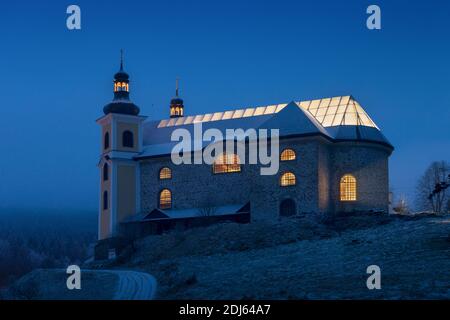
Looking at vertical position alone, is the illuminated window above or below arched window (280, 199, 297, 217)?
above

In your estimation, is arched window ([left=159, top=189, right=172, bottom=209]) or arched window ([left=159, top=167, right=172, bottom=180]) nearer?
arched window ([left=159, top=189, right=172, bottom=209])

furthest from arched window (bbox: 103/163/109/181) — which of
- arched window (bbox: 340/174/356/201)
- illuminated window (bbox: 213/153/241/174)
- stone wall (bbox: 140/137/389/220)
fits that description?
arched window (bbox: 340/174/356/201)

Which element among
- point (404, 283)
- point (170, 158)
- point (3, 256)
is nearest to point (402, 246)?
point (404, 283)

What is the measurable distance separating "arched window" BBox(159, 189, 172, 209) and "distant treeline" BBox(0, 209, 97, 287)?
9.11 m

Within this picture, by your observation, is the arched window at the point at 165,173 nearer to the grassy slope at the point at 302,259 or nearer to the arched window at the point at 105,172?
the arched window at the point at 105,172

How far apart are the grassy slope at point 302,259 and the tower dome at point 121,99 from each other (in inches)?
501

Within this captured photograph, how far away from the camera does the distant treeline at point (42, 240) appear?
2039 inches

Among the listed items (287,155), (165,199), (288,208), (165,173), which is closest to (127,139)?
(165,173)

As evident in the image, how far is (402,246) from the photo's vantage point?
23188mm

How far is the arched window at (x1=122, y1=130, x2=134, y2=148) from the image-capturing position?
44.9 m

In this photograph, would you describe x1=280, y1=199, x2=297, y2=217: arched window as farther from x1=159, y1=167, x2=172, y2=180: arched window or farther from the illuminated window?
x1=159, y1=167, x2=172, y2=180: arched window
